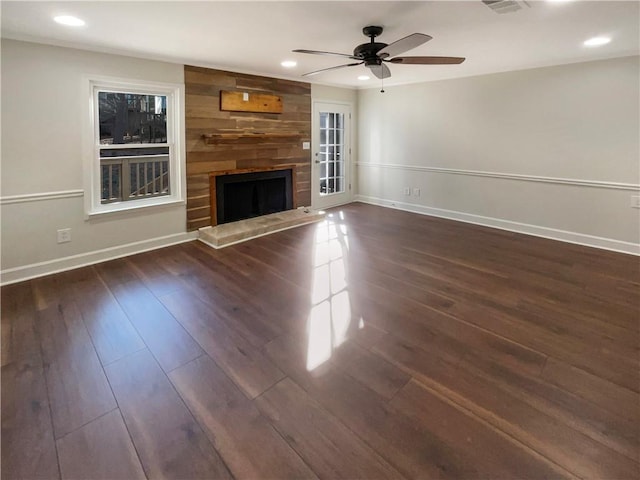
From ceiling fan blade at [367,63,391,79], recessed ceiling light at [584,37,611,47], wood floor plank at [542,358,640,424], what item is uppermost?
recessed ceiling light at [584,37,611,47]

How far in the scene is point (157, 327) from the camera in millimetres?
2637

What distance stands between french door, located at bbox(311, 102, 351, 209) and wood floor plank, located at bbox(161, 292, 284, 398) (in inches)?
149

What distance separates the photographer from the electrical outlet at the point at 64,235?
12.0ft

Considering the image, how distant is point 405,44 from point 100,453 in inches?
121

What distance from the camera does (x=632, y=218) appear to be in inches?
165

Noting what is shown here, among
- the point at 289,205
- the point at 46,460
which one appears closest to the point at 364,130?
the point at 289,205

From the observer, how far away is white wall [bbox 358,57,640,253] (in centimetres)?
419

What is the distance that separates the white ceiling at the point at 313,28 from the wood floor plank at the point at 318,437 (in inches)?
101

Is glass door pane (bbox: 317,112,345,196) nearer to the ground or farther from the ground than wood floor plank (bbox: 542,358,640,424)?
farther from the ground

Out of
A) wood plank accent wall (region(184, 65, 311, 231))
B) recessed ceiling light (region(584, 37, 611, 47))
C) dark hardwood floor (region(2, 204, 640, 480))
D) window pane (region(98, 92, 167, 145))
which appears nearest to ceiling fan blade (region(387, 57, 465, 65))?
recessed ceiling light (region(584, 37, 611, 47))

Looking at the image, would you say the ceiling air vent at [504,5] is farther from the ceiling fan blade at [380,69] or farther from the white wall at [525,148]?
the white wall at [525,148]

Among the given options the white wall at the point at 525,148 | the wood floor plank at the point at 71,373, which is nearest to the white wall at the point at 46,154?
the wood floor plank at the point at 71,373

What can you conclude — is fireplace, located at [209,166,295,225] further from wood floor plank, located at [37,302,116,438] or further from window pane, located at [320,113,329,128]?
wood floor plank, located at [37,302,116,438]

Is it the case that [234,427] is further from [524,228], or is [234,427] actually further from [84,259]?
[524,228]
